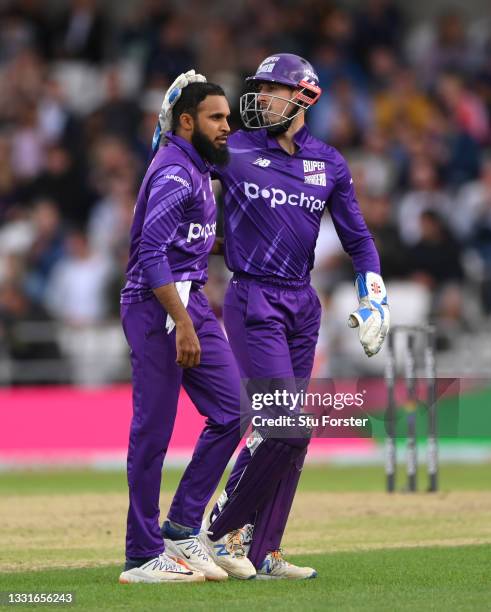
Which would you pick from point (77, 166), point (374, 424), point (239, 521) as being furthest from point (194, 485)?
point (77, 166)

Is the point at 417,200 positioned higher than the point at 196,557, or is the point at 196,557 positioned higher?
the point at 417,200

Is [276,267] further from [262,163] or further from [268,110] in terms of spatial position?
[268,110]

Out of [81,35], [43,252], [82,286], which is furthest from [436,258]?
[81,35]

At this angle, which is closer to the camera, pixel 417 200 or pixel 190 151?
pixel 190 151

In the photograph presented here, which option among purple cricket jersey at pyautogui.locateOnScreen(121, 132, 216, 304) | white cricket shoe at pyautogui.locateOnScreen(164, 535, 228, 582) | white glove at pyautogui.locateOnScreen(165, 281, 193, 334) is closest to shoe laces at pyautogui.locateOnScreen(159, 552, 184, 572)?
white cricket shoe at pyautogui.locateOnScreen(164, 535, 228, 582)

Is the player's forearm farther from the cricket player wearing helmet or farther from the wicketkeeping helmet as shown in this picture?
the wicketkeeping helmet

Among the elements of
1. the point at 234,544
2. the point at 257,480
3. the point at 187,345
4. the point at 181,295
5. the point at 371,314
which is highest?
the point at 181,295

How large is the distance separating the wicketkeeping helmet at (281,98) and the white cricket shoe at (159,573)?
2432mm

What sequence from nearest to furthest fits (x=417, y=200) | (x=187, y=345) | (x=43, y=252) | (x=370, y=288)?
(x=187, y=345)
(x=370, y=288)
(x=43, y=252)
(x=417, y=200)

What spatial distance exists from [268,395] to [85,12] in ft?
48.7

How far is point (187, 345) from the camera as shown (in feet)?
26.1

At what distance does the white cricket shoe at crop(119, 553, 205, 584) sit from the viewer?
8.21m

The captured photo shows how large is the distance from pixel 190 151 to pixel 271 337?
→ 3.55 ft

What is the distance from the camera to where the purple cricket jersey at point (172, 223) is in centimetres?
800
